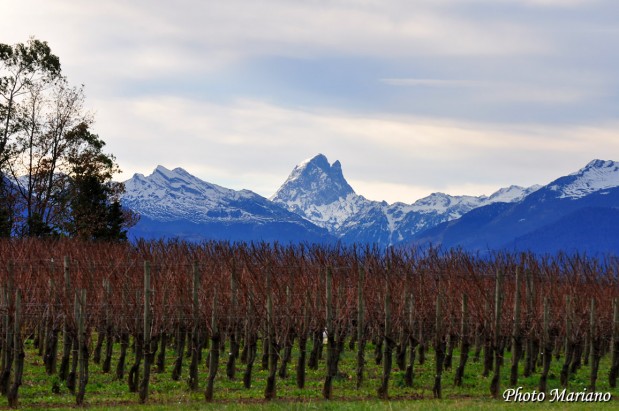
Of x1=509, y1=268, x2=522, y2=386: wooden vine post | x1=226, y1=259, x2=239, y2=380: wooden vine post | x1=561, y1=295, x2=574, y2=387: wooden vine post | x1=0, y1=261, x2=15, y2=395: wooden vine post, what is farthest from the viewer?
x1=561, y1=295, x2=574, y2=387: wooden vine post

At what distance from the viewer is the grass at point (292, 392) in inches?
885

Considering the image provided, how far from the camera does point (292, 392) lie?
2595 centimetres

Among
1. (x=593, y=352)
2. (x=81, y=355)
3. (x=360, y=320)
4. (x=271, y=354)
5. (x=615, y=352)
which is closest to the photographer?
(x=81, y=355)

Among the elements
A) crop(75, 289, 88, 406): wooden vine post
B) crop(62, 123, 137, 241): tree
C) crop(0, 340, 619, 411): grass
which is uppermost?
crop(62, 123, 137, 241): tree

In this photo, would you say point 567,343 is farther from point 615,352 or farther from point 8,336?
point 8,336

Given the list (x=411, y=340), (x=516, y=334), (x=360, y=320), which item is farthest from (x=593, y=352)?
(x=360, y=320)

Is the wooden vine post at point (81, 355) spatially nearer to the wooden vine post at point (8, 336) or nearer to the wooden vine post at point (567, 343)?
the wooden vine post at point (8, 336)

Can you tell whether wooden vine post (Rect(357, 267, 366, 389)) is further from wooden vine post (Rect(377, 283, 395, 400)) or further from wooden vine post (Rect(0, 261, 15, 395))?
wooden vine post (Rect(0, 261, 15, 395))

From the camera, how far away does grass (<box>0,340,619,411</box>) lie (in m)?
22.5

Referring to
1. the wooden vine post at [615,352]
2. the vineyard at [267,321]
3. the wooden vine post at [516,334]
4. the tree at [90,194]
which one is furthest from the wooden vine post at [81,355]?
the tree at [90,194]

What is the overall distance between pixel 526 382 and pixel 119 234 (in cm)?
4672

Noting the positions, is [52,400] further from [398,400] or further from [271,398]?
[398,400]

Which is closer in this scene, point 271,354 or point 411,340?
point 271,354

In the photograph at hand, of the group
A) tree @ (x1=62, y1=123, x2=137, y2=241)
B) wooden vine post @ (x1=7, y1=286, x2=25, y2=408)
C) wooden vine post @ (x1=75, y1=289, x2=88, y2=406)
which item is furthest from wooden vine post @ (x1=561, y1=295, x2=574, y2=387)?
tree @ (x1=62, y1=123, x2=137, y2=241)
